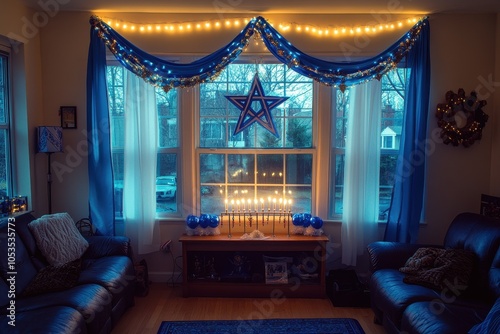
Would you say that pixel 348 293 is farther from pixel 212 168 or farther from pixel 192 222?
pixel 212 168

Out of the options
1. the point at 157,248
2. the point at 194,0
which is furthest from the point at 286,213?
the point at 194,0

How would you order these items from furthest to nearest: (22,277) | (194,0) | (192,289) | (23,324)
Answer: (192,289)
(194,0)
(22,277)
(23,324)

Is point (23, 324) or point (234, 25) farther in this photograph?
point (234, 25)

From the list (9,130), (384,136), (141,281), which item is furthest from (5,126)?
(384,136)

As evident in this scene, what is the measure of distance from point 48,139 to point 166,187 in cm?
115

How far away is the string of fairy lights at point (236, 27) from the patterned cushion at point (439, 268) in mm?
2072

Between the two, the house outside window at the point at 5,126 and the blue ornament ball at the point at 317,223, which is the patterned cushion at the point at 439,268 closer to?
the blue ornament ball at the point at 317,223

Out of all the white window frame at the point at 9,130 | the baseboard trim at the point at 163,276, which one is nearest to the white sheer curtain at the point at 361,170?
the baseboard trim at the point at 163,276

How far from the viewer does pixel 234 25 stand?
3.56 meters

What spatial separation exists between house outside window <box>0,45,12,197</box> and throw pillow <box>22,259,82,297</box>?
111cm

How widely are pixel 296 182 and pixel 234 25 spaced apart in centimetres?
164

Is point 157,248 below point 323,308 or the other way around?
the other way around

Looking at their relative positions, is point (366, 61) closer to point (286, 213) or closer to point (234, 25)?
point (234, 25)

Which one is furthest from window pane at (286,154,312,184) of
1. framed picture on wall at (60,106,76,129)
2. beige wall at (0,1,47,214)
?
beige wall at (0,1,47,214)
